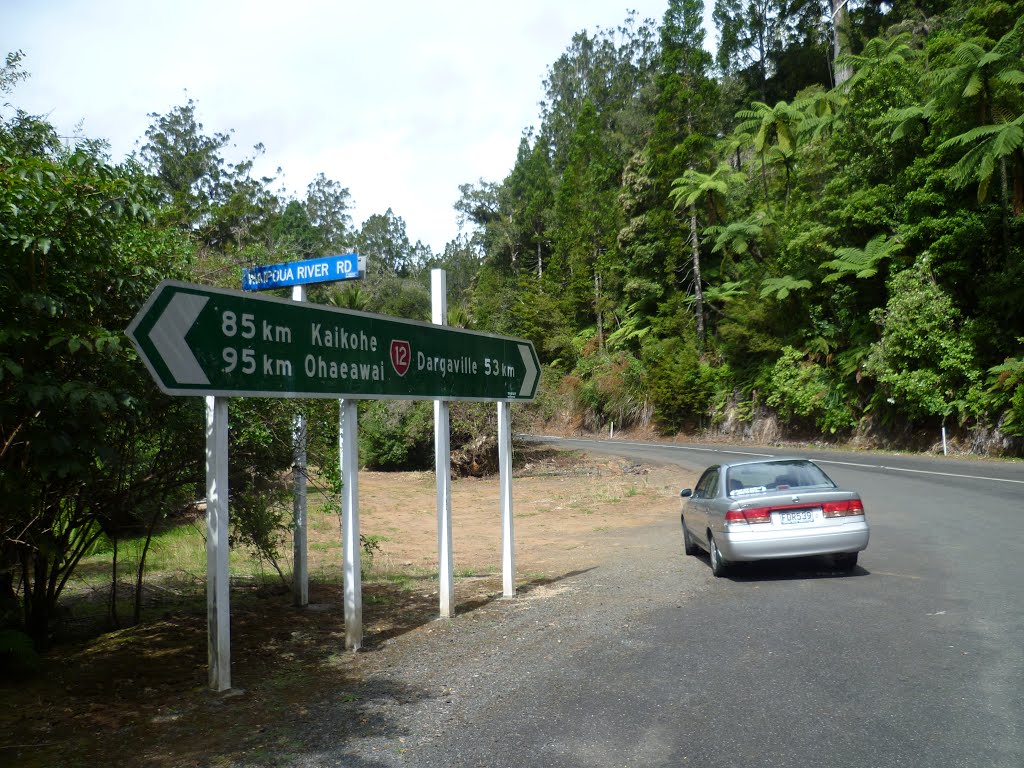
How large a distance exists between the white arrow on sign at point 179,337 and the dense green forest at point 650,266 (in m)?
0.31

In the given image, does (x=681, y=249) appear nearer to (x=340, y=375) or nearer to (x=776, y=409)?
(x=776, y=409)

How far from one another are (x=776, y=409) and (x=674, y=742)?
37.2m

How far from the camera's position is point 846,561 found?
31.2ft

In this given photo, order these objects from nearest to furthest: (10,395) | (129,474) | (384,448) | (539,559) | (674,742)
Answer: (674,742) → (10,395) → (129,474) → (539,559) → (384,448)

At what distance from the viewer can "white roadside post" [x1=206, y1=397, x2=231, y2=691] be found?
542cm

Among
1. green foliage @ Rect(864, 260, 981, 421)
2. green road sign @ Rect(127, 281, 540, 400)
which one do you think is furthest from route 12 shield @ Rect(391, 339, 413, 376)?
green foliage @ Rect(864, 260, 981, 421)

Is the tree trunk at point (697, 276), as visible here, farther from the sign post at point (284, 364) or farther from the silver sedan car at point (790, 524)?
the sign post at point (284, 364)

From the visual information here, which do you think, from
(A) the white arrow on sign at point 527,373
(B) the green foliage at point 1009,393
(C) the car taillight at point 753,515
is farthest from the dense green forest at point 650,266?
(C) the car taillight at point 753,515

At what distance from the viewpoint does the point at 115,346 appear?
4.91 m

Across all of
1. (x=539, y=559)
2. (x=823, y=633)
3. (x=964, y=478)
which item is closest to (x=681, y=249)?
(x=964, y=478)

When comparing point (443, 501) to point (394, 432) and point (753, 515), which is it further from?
point (394, 432)

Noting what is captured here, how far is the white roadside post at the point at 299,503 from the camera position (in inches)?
304

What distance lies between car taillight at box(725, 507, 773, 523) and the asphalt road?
2.27 ft

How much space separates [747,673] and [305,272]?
4.86 m
